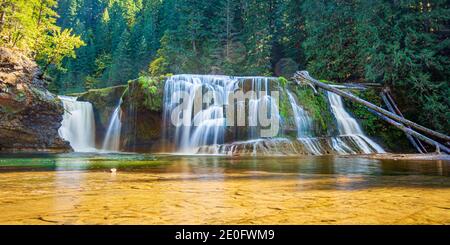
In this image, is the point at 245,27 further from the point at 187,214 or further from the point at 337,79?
the point at 187,214

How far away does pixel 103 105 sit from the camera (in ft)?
62.3

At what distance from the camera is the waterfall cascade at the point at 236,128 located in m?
12.1

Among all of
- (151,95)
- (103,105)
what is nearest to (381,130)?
(151,95)

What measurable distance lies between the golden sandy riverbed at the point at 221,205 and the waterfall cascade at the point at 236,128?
8.62 m

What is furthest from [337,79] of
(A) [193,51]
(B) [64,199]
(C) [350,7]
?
(B) [64,199]

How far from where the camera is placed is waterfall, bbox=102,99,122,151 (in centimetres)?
1686

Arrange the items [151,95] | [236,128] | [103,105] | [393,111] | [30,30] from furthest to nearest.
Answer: [103,105] → [30,30] → [151,95] → [393,111] → [236,128]

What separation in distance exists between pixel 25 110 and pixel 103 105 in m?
4.97

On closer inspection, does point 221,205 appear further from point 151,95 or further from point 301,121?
point 151,95

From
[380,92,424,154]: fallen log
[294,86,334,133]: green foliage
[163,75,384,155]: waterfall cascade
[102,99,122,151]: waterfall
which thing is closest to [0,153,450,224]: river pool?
[163,75,384,155]: waterfall cascade

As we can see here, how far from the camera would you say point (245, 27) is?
108 feet

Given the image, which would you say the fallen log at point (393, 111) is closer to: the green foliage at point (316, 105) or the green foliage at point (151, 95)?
the green foliage at point (316, 105)

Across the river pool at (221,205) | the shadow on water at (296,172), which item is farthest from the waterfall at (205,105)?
the river pool at (221,205)

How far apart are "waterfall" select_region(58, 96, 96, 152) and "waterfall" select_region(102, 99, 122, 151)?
1.55 meters
